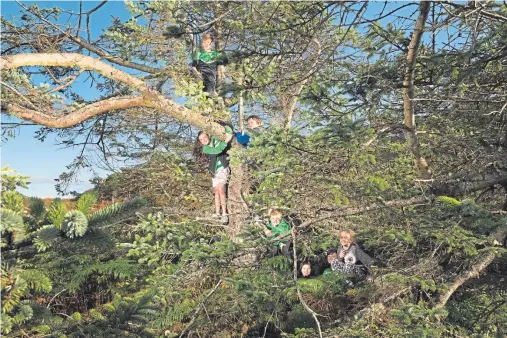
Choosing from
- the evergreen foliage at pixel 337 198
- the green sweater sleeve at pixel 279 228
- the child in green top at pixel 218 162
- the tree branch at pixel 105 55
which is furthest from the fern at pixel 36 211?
the child in green top at pixel 218 162

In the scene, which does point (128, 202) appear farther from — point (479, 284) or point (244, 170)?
point (244, 170)

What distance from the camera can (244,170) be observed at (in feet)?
21.9

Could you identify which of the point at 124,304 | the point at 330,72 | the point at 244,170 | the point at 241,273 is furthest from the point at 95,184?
the point at 124,304

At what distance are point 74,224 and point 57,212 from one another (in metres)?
0.11

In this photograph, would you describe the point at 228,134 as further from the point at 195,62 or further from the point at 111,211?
the point at 111,211

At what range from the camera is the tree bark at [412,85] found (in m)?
2.59

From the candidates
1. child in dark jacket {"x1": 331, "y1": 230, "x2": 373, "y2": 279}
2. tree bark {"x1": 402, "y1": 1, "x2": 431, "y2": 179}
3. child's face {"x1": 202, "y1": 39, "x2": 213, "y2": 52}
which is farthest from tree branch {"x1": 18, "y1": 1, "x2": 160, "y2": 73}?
tree bark {"x1": 402, "y1": 1, "x2": 431, "y2": 179}

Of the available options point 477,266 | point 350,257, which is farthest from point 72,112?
point 477,266

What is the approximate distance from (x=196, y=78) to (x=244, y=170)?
1563 mm

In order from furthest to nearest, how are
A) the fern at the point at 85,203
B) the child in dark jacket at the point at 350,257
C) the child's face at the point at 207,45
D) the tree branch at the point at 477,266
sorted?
1. the child's face at the point at 207,45
2. the child in dark jacket at the point at 350,257
3. the tree branch at the point at 477,266
4. the fern at the point at 85,203

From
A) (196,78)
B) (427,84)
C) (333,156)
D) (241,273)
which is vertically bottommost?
(241,273)

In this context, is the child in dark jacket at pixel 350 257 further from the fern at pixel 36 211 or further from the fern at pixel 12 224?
the fern at pixel 12 224

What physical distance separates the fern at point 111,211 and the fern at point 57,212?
108 millimetres

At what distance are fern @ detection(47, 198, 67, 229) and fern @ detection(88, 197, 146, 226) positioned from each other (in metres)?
0.11
